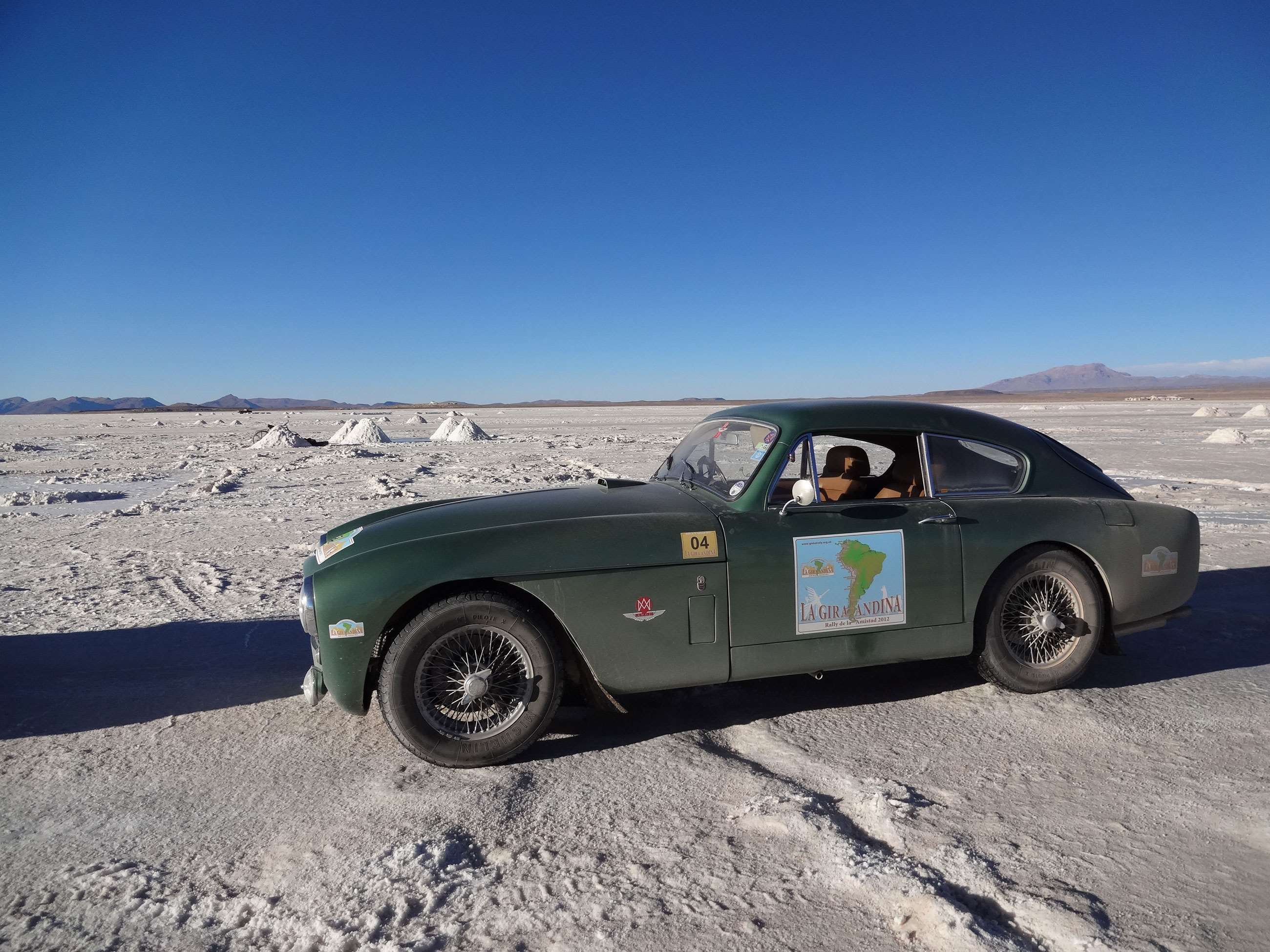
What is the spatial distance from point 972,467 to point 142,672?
4.97m

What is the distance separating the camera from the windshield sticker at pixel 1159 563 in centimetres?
452

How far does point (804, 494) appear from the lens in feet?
13.0

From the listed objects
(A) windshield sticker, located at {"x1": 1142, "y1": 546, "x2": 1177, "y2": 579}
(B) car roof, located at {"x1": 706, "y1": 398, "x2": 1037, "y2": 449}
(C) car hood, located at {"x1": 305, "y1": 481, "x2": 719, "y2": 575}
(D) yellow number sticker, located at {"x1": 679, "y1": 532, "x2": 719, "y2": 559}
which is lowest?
(A) windshield sticker, located at {"x1": 1142, "y1": 546, "x2": 1177, "y2": 579}

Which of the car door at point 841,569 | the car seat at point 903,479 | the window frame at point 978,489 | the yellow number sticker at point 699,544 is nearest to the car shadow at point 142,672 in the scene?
the yellow number sticker at point 699,544

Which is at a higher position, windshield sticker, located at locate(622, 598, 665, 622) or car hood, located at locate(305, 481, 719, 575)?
car hood, located at locate(305, 481, 719, 575)

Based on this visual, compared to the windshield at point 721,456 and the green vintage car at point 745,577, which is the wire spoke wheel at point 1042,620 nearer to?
the green vintage car at point 745,577

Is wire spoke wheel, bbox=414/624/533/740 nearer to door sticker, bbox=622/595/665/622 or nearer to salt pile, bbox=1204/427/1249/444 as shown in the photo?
door sticker, bbox=622/595/665/622

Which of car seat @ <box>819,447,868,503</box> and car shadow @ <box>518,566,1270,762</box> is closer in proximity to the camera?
car shadow @ <box>518,566,1270,762</box>

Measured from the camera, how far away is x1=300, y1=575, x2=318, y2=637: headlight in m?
3.71

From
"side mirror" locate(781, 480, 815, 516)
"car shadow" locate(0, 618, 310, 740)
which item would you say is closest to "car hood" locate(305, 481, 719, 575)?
"side mirror" locate(781, 480, 815, 516)

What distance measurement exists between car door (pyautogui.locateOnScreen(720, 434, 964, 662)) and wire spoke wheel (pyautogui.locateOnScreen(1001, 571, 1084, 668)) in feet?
1.32

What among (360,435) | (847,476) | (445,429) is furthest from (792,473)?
(445,429)

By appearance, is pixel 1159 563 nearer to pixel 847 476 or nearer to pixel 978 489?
pixel 978 489

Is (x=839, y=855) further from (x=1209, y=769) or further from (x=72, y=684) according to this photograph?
(x=72, y=684)
